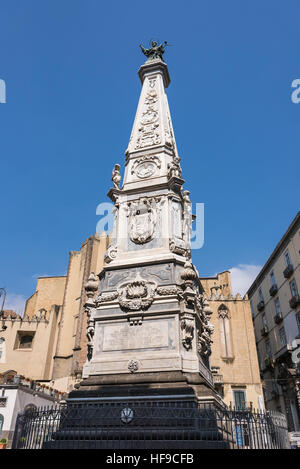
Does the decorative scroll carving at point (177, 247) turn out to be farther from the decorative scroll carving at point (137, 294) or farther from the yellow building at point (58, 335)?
the yellow building at point (58, 335)

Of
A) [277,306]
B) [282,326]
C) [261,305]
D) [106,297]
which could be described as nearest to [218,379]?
[282,326]

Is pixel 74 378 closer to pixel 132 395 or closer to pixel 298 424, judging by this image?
pixel 298 424

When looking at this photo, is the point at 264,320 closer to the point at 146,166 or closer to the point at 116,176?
the point at 146,166

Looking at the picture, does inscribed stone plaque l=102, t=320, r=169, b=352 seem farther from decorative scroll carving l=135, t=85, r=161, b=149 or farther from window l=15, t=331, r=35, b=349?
window l=15, t=331, r=35, b=349

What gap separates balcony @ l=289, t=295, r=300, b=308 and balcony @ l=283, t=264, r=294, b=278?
263cm

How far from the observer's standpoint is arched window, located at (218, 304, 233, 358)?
106ft

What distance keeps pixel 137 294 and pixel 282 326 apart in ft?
88.5

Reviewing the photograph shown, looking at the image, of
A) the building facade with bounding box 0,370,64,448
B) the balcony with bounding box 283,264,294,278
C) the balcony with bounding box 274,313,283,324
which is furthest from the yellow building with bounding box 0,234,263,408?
the building facade with bounding box 0,370,64,448

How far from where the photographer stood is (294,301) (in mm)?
29953

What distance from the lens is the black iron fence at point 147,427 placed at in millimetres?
7395

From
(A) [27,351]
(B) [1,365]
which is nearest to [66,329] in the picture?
(A) [27,351]

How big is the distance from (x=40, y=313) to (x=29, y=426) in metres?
43.1

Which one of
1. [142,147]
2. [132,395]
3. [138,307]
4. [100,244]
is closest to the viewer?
[132,395]

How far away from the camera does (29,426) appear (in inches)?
322
